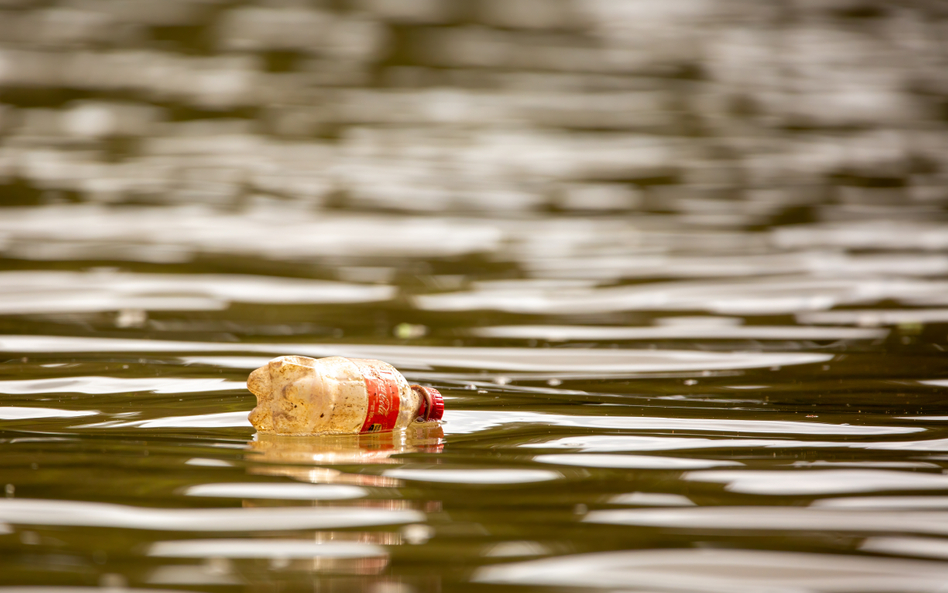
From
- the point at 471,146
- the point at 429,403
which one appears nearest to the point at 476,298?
the point at 429,403

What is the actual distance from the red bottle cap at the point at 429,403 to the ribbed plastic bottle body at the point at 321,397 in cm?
8

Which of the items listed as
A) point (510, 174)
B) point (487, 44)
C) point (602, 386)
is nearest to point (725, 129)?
point (510, 174)

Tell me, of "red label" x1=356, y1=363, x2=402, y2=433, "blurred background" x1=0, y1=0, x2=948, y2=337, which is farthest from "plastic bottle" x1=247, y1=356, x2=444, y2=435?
"blurred background" x1=0, y1=0, x2=948, y2=337

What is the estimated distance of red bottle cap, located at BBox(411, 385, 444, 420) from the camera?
2811 millimetres

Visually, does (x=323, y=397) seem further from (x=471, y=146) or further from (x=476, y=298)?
(x=471, y=146)

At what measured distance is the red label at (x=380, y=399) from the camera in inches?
107

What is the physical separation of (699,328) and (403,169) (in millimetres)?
4066

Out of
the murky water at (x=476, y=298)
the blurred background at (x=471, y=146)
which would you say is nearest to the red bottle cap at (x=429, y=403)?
the murky water at (x=476, y=298)

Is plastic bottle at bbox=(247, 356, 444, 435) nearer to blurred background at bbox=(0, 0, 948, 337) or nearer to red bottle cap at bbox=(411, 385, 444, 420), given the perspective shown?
red bottle cap at bbox=(411, 385, 444, 420)

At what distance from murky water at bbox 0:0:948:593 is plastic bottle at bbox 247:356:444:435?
0.06 m

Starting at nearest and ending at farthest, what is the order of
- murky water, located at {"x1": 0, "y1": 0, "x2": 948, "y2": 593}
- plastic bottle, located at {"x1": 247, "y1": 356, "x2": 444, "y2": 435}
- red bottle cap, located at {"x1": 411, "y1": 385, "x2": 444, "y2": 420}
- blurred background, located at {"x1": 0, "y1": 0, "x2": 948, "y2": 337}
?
1. murky water, located at {"x1": 0, "y1": 0, "x2": 948, "y2": 593}
2. plastic bottle, located at {"x1": 247, "y1": 356, "x2": 444, "y2": 435}
3. red bottle cap, located at {"x1": 411, "y1": 385, "x2": 444, "y2": 420}
4. blurred background, located at {"x1": 0, "y1": 0, "x2": 948, "y2": 337}

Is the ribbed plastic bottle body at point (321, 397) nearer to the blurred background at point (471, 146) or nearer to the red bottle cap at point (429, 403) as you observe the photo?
the red bottle cap at point (429, 403)

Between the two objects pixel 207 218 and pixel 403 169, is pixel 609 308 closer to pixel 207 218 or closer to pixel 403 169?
pixel 207 218

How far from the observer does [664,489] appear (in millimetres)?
2391
